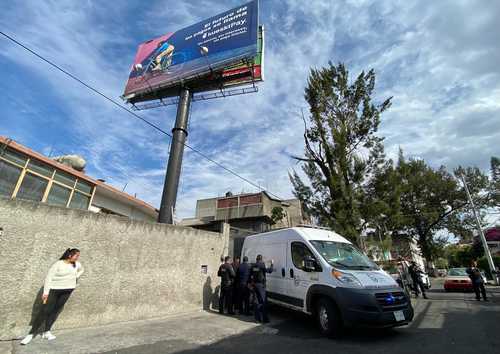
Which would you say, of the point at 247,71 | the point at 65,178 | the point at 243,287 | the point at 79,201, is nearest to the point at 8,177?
the point at 65,178

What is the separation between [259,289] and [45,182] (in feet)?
32.5

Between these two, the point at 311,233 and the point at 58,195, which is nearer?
the point at 311,233

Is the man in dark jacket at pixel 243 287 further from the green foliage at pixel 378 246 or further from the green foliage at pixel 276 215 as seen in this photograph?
the green foliage at pixel 276 215

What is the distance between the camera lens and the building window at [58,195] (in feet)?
34.2

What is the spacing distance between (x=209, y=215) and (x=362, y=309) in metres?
23.4

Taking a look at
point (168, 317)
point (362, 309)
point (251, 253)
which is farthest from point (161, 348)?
point (251, 253)

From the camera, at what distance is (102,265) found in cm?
581

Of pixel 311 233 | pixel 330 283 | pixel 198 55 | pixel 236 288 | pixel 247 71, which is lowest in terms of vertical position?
pixel 236 288

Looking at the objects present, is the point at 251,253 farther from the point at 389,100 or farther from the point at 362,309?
the point at 389,100

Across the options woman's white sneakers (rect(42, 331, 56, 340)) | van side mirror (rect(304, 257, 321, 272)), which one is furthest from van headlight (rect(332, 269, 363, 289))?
woman's white sneakers (rect(42, 331, 56, 340))

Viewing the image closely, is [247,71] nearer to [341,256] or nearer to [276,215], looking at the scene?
[341,256]

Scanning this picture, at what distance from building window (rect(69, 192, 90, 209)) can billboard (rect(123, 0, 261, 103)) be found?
29.0 feet

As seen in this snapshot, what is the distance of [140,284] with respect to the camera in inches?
255

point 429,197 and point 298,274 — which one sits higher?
point 429,197
